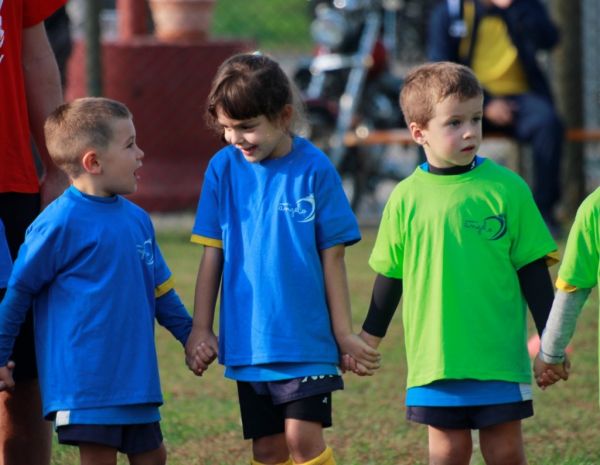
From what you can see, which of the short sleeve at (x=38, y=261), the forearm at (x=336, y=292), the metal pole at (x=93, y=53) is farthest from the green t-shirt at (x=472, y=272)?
the metal pole at (x=93, y=53)

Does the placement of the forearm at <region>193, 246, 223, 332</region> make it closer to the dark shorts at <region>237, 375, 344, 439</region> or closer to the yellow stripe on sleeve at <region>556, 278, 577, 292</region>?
the dark shorts at <region>237, 375, 344, 439</region>

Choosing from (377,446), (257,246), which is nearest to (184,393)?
(377,446)

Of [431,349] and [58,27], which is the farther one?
[58,27]

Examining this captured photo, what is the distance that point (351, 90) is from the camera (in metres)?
12.7

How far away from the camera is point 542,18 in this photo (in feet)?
32.9

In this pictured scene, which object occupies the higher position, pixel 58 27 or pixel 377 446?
pixel 58 27

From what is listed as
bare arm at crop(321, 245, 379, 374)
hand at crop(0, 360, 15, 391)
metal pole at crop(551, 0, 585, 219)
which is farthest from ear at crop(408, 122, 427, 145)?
metal pole at crop(551, 0, 585, 219)

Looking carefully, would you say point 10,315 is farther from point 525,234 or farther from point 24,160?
point 525,234

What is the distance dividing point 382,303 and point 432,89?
0.64 m

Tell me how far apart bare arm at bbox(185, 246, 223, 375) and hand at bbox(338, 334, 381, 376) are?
1.25 ft

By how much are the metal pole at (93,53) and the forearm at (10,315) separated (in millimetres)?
7080

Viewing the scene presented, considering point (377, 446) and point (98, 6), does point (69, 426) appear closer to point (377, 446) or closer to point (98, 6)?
point (377, 446)

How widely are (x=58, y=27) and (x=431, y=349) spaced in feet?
16.8

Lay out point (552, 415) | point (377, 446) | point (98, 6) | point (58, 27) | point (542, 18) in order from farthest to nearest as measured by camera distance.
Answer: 1. point (98, 6)
2. point (542, 18)
3. point (58, 27)
4. point (552, 415)
5. point (377, 446)
